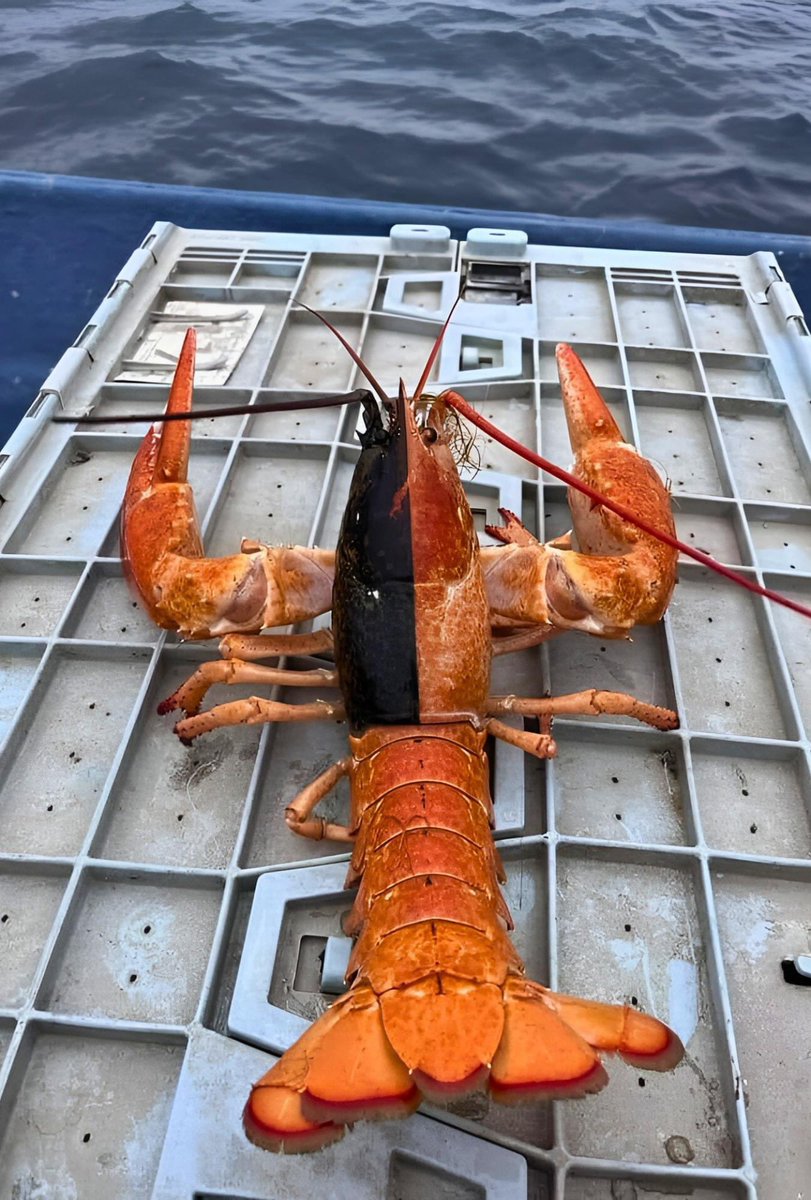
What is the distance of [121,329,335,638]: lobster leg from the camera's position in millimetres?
3031

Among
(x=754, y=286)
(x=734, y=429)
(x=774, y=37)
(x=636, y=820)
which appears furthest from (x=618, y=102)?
(x=636, y=820)

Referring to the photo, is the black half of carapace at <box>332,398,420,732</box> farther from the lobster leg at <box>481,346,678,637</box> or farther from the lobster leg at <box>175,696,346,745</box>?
the lobster leg at <box>481,346,678,637</box>

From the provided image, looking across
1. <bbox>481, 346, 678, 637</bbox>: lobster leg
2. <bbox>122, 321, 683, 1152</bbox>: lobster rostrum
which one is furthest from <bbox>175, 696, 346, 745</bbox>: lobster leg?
<bbox>481, 346, 678, 637</bbox>: lobster leg

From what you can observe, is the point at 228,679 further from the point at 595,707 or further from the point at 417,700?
the point at 595,707

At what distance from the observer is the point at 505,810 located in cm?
281

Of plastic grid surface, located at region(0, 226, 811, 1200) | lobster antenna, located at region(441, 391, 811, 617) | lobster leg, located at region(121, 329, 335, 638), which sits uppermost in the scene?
lobster antenna, located at region(441, 391, 811, 617)

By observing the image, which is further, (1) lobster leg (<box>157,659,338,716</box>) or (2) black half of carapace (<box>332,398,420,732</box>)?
(1) lobster leg (<box>157,659,338,716</box>)

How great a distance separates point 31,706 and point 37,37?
11.5 meters

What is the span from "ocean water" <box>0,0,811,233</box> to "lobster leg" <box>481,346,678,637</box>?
5.79 m

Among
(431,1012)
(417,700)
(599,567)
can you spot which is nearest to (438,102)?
(599,567)

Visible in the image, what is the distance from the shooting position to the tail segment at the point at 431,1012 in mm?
1875

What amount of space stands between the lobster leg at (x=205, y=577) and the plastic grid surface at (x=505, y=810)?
13.6 inches

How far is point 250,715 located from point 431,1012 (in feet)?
4.09

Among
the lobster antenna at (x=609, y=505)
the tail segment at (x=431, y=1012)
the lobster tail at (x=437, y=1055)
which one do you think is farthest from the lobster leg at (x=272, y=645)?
the lobster tail at (x=437, y=1055)
